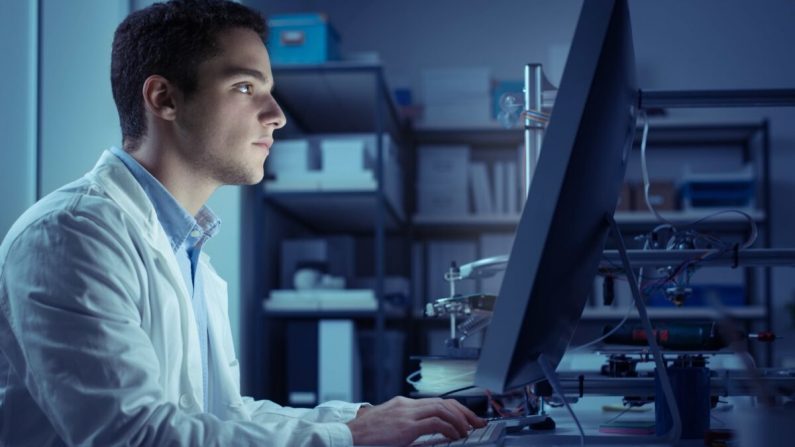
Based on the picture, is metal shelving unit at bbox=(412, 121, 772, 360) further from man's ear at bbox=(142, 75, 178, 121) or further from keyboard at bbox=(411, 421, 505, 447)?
keyboard at bbox=(411, 421, 505, 447)

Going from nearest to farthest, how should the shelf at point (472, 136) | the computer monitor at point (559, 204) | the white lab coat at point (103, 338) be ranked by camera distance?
the computer monitor at point (559, 204) < the white lab coat at point (103, 338) < the shelf at point (472, 136)

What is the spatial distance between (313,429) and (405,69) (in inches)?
133

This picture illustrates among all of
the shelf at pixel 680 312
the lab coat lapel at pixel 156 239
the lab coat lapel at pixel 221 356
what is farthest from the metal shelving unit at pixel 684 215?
the lab coat lapel at pixel 156 239

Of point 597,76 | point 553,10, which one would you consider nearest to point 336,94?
point 553,10

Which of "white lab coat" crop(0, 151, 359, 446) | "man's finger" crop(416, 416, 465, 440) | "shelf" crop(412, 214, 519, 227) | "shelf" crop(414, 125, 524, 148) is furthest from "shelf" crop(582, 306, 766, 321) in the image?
"man's finger" crop(416, 416, 465, 440)

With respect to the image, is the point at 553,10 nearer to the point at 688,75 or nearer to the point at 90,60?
the point at 688,75

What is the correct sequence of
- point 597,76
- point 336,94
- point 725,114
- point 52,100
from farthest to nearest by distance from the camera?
1. point 725,114
2. point 336,94
3. point 52,100
4. point 597,76

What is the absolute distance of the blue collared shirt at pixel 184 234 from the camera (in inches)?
51.5

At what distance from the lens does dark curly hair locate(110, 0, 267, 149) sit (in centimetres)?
137

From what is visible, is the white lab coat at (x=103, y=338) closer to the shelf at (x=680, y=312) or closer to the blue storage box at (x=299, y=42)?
the blue storage box at (x=299, y=42)

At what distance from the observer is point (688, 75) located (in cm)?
401

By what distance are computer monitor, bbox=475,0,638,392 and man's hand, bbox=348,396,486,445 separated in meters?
0.15

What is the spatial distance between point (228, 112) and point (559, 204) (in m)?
0.83

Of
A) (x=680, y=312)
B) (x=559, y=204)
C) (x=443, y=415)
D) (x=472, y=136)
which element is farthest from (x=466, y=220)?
(x=559, y=204)
